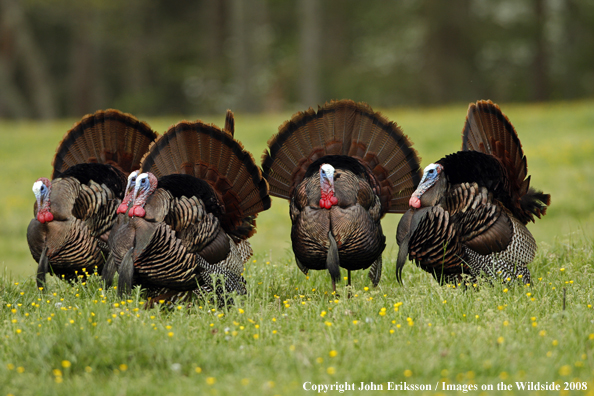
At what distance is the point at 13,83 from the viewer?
28625mm

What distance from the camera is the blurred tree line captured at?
2550cm

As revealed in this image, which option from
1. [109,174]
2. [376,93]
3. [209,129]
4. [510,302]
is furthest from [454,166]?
[376,93]

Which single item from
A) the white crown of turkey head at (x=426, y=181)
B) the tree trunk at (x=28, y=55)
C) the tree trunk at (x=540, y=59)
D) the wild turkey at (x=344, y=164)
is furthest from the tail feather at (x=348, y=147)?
the tree trunk at (x=540, y=59)

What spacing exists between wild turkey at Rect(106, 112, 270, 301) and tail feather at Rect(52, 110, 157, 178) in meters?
0.65

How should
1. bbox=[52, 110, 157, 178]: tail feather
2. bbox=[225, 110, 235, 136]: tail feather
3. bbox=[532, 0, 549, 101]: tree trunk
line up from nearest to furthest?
bbox=[225, 110, 235, 136]: tail feather
bbox=[52, 110, 157, 178]: tail feather
bbox=[532, 0, 549, 101]: tree trunk

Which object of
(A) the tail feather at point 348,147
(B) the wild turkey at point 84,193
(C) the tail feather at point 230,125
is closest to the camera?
(B) the wild turkey at point 84,193

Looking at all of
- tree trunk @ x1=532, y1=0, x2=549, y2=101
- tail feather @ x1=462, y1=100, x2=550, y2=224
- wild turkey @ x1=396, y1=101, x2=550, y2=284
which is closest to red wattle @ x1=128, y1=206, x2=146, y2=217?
wild turkey @ x1=396, y1=101, x2=550, y2=284

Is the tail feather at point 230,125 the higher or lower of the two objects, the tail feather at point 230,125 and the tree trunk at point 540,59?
the lower

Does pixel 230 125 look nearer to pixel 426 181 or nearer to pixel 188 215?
pixel 188 215

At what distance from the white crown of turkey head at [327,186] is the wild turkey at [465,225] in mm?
558

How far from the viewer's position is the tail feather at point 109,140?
5.91 m

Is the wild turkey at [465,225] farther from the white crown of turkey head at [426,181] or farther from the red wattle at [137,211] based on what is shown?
the red wattle at [137,211]

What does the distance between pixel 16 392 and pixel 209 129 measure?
2.68 metres

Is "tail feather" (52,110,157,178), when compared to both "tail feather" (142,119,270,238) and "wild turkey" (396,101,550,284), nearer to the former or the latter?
"tail feather" (142,119,270,238)
